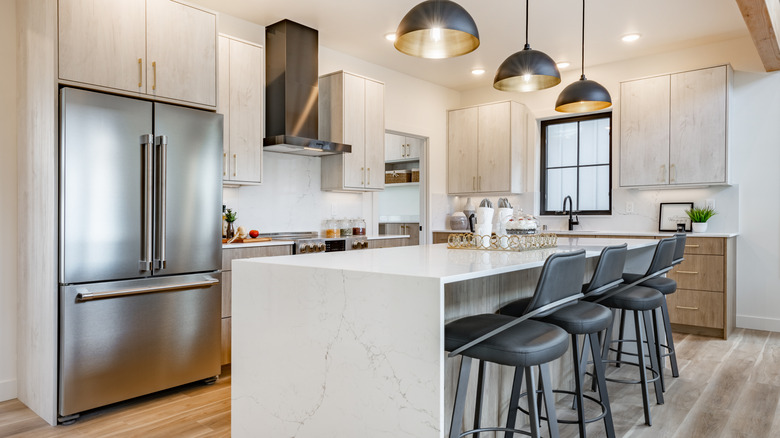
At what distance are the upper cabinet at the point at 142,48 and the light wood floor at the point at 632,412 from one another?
5.94ft

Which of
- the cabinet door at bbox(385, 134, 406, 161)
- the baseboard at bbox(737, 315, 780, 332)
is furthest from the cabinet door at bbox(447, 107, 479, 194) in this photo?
the baseboard at bbox(737, 315, 780, 332)

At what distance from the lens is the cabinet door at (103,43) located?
8.80 feet

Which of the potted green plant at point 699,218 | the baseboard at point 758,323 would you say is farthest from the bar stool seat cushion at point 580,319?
the baseboard at point 758,323

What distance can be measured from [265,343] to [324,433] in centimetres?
44

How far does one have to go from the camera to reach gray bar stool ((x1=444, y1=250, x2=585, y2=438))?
5.38 feet

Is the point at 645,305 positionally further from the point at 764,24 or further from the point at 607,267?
the point at 764,24

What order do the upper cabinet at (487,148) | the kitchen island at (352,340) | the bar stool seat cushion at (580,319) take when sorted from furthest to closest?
the upper cabinet at (487,148) → the bar stool seat cushion at (580,319) → the kitchen island at (352,340)

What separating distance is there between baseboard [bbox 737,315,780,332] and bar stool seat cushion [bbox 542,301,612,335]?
3.50 meters

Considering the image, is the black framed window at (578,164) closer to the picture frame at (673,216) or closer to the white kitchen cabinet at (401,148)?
the picture frame at (673,216)

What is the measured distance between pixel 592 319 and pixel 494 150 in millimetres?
3996

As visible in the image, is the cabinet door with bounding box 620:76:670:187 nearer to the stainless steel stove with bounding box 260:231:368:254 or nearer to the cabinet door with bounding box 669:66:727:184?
the cabinet door with bounding box 669:66:727:184

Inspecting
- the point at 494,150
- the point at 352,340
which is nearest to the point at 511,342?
the point at 352,340

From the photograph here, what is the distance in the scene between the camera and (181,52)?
314 centimetres

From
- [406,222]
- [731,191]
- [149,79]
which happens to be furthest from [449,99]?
[149,79]
